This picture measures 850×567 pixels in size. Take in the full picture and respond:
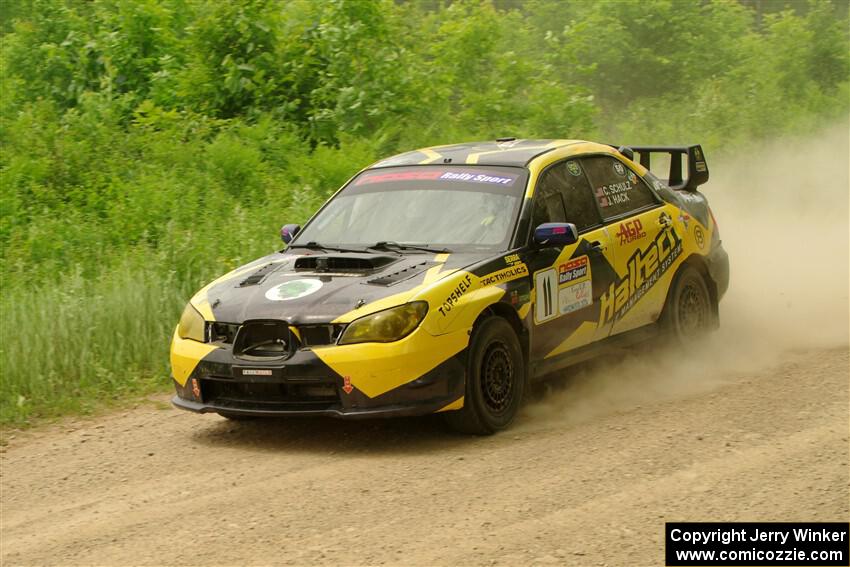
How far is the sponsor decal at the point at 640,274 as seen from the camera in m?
8.23

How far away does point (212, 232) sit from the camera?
11406 mm

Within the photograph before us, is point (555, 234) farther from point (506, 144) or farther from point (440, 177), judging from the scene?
point (506, 144)

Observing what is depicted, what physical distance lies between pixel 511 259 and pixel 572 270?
2.05ft

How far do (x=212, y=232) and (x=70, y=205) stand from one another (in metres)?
2.08

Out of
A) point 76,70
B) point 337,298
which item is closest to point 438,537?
point 337,298

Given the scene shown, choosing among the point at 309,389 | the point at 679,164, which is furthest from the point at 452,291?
the point at 679,164

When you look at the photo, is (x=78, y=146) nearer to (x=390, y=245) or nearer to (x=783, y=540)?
(x=390, y=245)

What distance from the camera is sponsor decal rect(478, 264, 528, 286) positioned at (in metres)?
7.11

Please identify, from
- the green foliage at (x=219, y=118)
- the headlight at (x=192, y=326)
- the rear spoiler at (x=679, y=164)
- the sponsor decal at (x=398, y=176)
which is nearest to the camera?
the headlight at (x=192, y=326)

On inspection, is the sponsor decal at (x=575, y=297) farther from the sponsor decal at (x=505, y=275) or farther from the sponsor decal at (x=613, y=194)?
the sponsor decal at (x=613, y=194)

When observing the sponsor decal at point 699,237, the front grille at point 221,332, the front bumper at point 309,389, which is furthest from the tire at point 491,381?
the sponsor decal at point 699,237

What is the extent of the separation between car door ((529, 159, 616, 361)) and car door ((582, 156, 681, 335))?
0.35 ft

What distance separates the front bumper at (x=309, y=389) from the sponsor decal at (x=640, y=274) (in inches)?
67.5

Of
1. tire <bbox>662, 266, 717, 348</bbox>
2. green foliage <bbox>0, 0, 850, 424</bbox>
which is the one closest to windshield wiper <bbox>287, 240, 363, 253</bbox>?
green foliage <bbox>0, 0, 850, 424</bbox>
